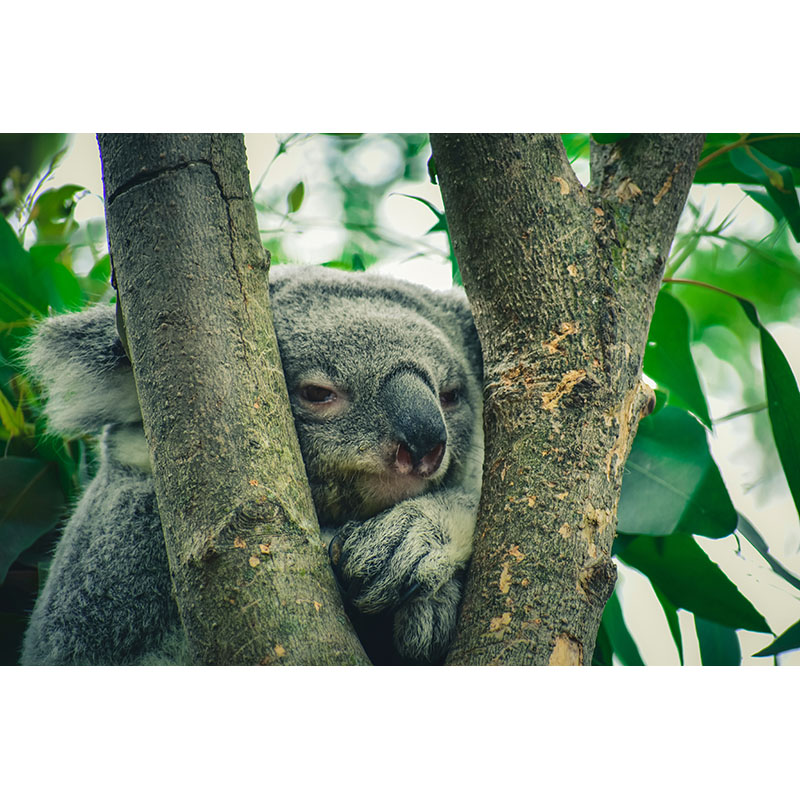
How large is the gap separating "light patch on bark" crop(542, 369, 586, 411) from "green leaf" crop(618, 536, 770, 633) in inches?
29.0

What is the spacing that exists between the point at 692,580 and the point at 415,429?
84cm

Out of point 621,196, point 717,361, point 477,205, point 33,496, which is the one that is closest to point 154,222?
point 477,205

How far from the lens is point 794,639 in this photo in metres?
1.85

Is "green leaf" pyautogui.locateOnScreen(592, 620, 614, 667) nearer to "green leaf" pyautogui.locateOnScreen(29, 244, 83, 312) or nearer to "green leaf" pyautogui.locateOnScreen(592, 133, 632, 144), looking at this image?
"green leaf" pyautogui.locateOnScreen(592, 133, 632, 144)

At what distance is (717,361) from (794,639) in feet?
2.31

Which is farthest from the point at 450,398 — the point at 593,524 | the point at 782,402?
the point at 782,402

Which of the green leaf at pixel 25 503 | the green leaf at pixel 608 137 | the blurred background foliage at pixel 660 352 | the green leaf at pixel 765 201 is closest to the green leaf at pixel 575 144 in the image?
the blurred background foliage at pixel 660 352

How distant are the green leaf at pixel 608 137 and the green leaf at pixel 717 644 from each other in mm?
1118

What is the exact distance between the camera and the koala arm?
4.22 feet

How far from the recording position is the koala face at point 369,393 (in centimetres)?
154

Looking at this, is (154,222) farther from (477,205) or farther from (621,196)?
(621,196)

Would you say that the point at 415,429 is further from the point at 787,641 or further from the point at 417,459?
the point at 787,641

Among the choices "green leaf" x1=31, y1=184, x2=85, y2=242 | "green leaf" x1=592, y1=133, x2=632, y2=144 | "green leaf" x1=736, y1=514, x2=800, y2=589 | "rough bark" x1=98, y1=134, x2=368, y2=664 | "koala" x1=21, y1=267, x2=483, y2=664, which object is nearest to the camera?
"rough bark" x1=98, y1=134, x2=368, y2=664

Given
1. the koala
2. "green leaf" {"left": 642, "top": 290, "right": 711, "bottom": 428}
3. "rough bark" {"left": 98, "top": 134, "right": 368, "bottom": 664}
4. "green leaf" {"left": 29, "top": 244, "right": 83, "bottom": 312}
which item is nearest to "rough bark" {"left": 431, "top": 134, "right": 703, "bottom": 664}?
the koala
